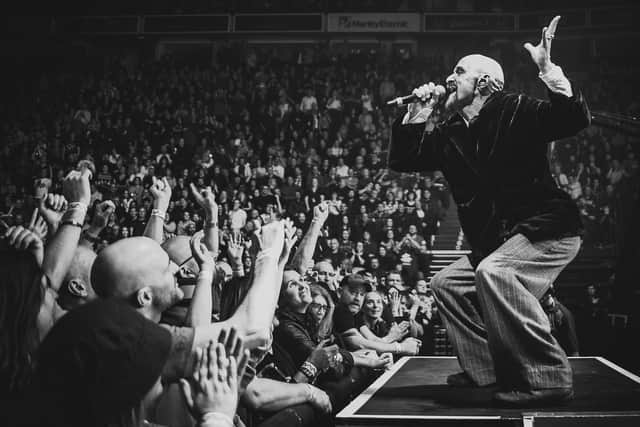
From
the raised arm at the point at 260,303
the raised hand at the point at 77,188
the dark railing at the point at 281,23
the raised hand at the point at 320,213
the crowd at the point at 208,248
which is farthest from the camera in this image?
the dark railing at the point at 281,23

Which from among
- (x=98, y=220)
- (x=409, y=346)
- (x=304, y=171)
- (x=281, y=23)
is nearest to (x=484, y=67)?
(x=98, y=220)

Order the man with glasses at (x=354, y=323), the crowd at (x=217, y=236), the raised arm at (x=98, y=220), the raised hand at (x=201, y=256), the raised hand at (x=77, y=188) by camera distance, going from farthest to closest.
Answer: the man with glasses at (x=354, y=323), the raised arm at (x=98, y=220), the raised hand at (x=77, y=188), the raised hand at (x=201, y=256), the crowd at (x=217, y=236)

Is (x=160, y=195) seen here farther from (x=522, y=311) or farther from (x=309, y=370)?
(x=522, y=311)

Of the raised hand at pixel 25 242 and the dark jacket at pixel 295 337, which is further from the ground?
the raised hand at pixel 25 242

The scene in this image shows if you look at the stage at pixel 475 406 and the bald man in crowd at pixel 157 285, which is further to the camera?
the stage at pixel 475 406

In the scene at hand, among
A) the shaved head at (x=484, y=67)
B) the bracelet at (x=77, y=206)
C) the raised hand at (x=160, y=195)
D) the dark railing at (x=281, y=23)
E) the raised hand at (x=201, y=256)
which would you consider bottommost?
the raised hand at (x=201, y=256)

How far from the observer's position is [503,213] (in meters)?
3.42

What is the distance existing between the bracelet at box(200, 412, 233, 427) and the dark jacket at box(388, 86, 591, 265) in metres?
2.08

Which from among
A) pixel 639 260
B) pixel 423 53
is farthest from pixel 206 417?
pixel 423 53

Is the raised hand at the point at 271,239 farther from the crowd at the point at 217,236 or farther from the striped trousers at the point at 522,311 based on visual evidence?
the striped trousers at the point at 522,311

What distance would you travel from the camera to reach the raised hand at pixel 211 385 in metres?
1.62

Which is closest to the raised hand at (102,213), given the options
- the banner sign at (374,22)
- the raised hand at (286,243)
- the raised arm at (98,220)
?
the raised arm at (98,220)

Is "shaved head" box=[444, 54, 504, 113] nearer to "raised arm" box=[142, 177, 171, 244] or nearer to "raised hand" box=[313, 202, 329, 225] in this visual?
"raised hand" box=[313, 202, 329, 225]

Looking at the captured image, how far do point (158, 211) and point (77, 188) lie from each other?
2.58 feet
